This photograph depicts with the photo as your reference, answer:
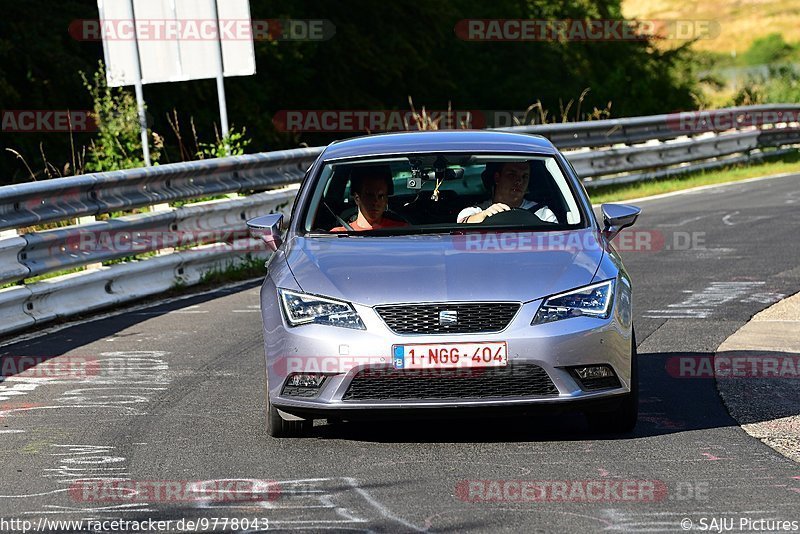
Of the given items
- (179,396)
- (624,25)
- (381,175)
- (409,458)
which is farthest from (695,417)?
(624,25)

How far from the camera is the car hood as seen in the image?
6.71m

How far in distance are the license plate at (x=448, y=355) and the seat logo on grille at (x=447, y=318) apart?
0.36 ft

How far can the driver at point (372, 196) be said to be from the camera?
26.3 feet

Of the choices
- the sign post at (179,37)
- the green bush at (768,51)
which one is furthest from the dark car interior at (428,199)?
the green bush at (768,51)

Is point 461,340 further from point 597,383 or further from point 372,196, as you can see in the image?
point 372,196

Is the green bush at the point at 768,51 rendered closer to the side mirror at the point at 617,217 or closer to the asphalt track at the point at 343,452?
the asphalt track at the point at 343,452

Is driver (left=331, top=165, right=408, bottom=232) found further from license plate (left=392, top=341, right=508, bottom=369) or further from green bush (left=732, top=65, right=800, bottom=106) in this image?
green bush (left=732, top=65, right=800, bottom=106)

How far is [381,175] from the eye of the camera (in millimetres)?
8141

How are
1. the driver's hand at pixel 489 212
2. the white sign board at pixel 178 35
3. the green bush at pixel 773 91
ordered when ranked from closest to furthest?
1. the driver's hand at pixel 489 212
2. the white sign board at pixel 178 35
3. the green bush at pixel 773 91

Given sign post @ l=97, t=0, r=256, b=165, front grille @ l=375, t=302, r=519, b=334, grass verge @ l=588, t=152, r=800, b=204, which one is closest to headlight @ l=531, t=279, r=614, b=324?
front grille @ l=375, t=302, r=519, b=334

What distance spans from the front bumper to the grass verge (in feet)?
44.4

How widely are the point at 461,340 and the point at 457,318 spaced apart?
119 millimetres

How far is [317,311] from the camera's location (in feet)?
22.5

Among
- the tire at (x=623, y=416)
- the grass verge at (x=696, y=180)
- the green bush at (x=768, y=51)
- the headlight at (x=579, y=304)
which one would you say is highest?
the headlight at (x=579, y=304)
